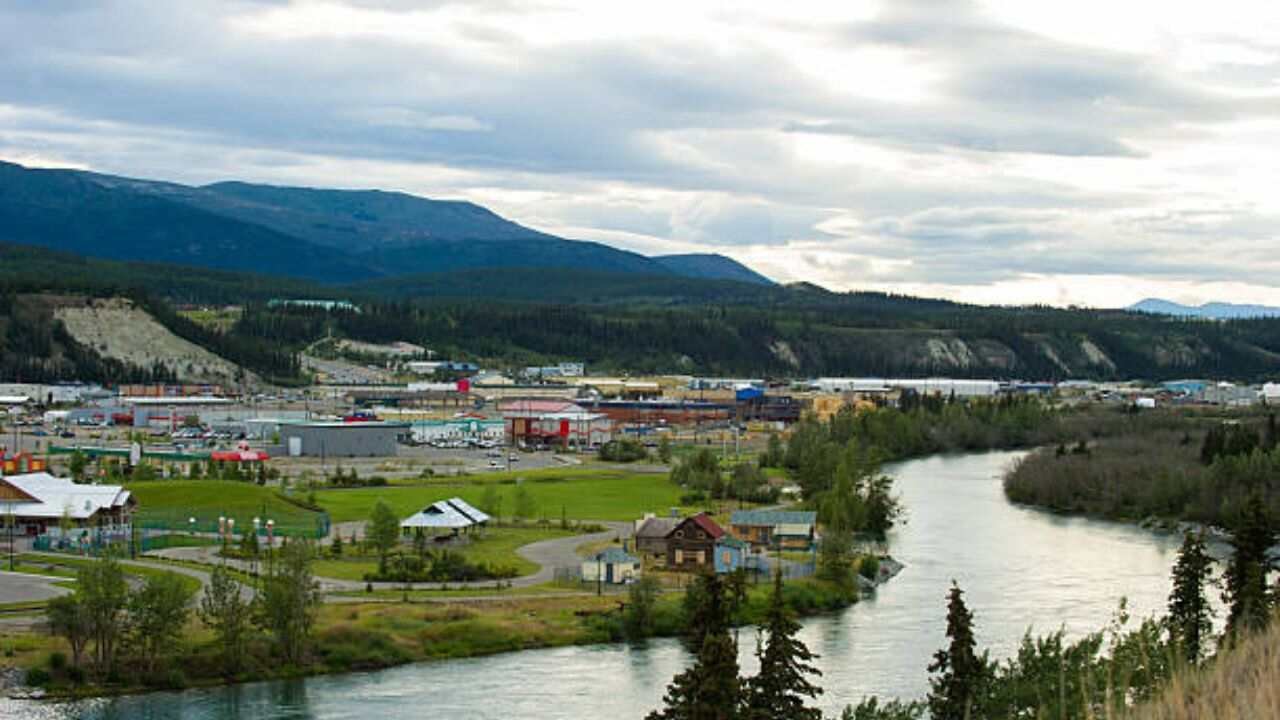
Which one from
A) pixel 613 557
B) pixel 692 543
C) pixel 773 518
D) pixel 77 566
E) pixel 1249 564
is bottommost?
pixel 77 566

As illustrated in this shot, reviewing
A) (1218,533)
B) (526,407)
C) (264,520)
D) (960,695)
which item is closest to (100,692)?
(960,695)

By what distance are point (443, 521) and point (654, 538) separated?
5.60 meters

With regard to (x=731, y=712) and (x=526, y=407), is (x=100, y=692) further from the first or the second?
(x=526, y=407)

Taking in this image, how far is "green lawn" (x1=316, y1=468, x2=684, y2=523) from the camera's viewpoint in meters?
47.5

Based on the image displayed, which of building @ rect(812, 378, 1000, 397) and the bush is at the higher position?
building @ rect(812, 378, 1000, 397)

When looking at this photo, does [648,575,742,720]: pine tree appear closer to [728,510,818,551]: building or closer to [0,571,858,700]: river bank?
[0,571,858,700]: river bank

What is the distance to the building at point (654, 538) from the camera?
125ft

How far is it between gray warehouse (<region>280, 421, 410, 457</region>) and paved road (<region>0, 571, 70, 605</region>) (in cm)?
3450

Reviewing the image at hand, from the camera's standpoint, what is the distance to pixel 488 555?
3834 centimetres

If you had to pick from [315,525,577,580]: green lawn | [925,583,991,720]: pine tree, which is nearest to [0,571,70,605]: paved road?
[315,525,577,580]: green lawn

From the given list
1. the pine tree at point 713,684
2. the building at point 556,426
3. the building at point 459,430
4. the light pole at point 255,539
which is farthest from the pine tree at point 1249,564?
the building at point 459,430

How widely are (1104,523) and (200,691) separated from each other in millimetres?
30975

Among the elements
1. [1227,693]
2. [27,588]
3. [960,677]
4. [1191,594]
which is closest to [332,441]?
[27,588]

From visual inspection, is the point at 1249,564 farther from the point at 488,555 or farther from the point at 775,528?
the point at 488,555
